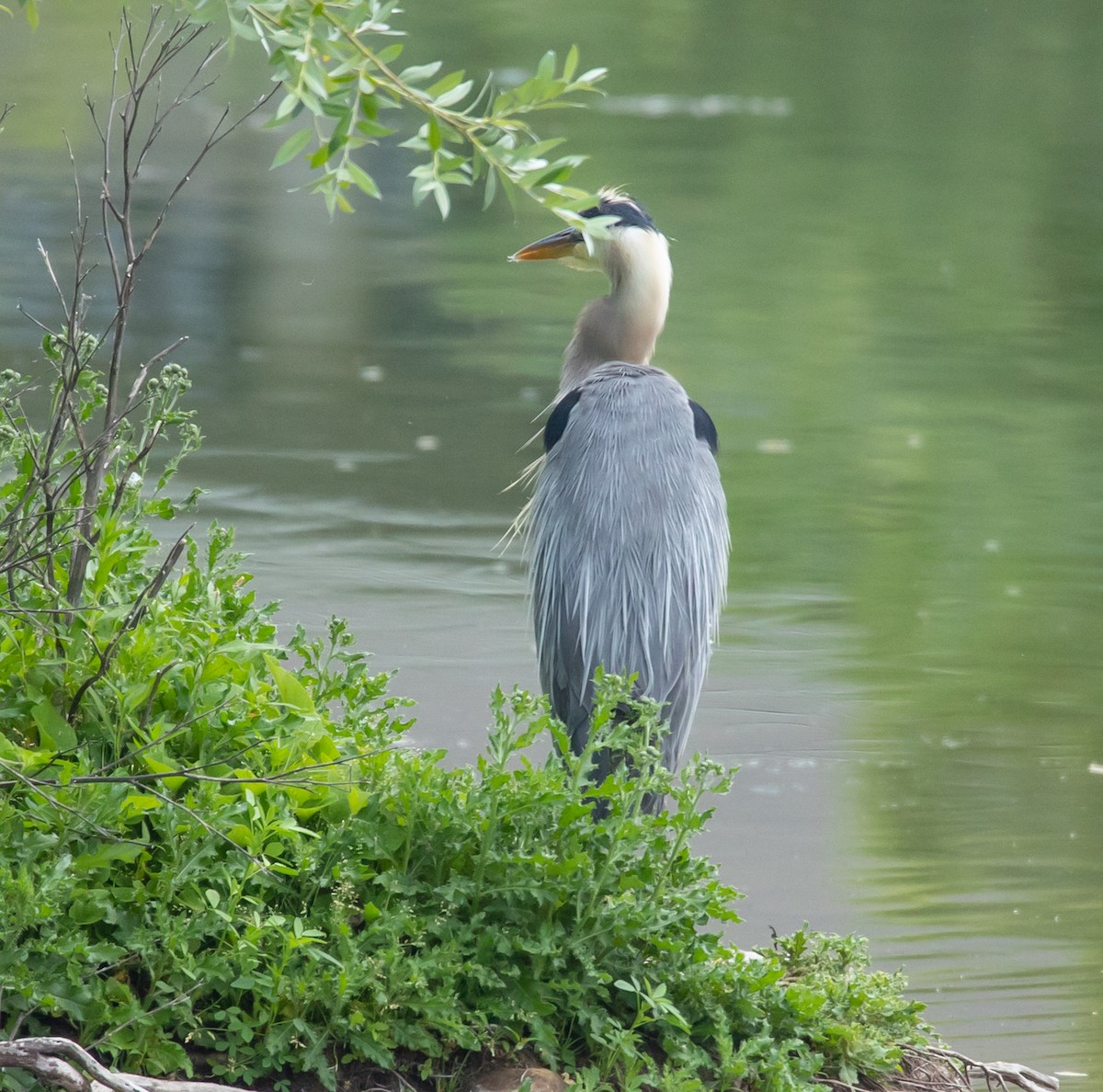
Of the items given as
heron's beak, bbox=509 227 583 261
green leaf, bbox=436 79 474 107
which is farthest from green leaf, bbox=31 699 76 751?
heron's beak, bbox=509 227 583 261

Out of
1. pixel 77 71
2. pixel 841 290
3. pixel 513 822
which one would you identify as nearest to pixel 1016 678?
pixel 513 822

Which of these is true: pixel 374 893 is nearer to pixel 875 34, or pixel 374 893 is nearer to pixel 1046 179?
pixel 1046 179

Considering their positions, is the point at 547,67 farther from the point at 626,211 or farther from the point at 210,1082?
the point at 626,211

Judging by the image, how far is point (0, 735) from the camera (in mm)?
2918

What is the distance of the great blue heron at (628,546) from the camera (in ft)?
13.6

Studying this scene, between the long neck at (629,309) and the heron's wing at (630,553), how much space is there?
2.47 feet

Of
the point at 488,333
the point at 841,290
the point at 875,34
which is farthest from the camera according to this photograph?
the point at 875,34

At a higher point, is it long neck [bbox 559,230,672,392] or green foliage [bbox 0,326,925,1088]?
long neck [bbox 559,230,672,392]

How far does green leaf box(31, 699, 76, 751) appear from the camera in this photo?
9.77ft

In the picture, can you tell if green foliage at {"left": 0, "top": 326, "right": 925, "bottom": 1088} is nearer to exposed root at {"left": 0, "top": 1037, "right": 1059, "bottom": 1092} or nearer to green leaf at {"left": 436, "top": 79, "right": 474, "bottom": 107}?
exposed root at {"left": 0, "top": 1037, "right": 1059, "bottom": 1092}

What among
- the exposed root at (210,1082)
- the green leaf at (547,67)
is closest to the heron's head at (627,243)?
the green leaf at (547,67)

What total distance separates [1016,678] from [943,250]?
22.8ft

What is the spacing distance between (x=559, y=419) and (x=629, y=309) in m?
0.79

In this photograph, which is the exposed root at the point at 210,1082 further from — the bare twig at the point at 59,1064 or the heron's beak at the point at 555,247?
the heron's beak at the point at 555,247
